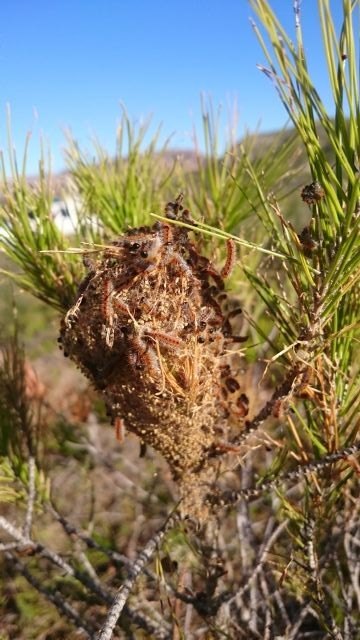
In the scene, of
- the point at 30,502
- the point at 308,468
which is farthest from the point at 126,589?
the point at 30,502

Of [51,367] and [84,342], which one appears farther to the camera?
[51,367]

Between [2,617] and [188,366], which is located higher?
[188,366]

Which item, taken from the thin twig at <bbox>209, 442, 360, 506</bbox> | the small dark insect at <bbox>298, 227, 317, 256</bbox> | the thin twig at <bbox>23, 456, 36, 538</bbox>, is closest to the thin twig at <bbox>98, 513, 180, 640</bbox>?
the thin twig at <bbox>209, 442, 360, 506</bbox>

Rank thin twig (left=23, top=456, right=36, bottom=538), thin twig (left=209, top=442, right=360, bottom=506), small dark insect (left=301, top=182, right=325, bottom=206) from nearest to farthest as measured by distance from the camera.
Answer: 1. small dark insect (left=301, top=182, right=325, bottom=206)
2. thin twig (left=209, top=442, right=360, bottom=506)
3. thin twig (left=23, top=456, right=36, bottom=538)

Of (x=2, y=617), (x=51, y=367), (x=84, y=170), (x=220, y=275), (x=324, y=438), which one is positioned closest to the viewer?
(x=220, y=275)

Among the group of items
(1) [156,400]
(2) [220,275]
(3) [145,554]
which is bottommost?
(3) [145,554]

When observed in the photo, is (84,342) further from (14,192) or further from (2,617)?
(2,617)

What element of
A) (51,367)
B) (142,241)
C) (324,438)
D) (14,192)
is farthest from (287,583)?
(51,367)

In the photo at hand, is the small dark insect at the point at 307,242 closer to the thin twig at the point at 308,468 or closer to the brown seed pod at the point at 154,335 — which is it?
the brown seed pod at the point at 154,335

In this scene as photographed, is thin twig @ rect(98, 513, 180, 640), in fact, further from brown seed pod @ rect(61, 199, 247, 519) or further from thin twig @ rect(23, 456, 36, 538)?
thin twig @ rect(23, 456, 36, 538)
